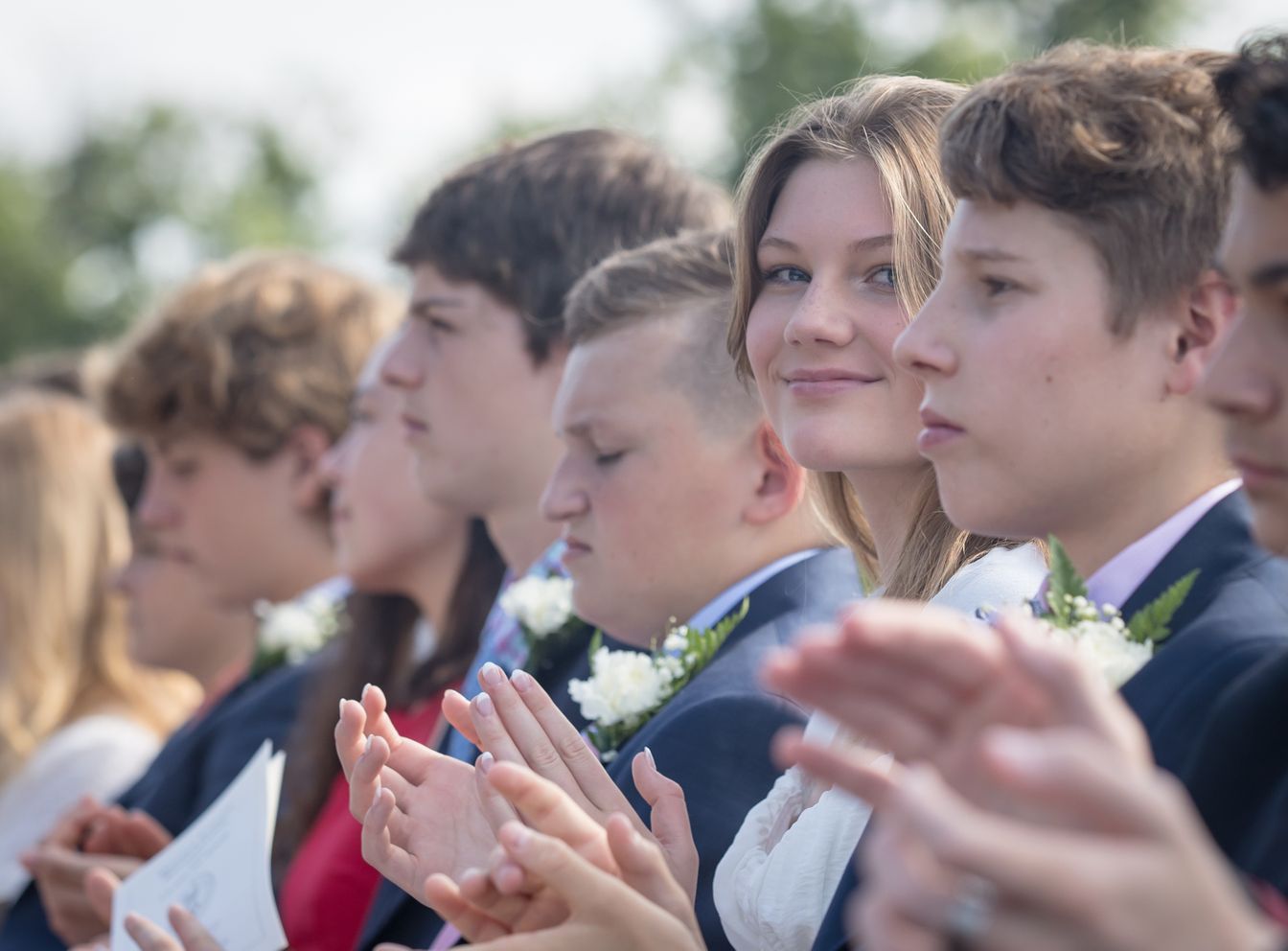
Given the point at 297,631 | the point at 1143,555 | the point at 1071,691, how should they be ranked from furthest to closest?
1. the point at 297,631
2. the point at 1143,555
3. the point at 1071,691

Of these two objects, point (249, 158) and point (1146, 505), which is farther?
point (249, 158)

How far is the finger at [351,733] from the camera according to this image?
254 centimetres

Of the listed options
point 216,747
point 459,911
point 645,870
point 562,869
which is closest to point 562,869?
point 562,869

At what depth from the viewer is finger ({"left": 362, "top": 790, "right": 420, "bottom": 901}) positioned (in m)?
2.51

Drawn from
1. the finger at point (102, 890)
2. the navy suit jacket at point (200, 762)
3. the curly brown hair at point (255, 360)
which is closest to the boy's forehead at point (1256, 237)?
the finger at point (102, 890)

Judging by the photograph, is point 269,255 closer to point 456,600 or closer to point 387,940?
point 456,600

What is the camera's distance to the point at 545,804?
2025 millimetres

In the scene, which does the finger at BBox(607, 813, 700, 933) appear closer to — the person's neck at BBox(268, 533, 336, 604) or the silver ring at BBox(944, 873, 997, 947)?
the silver ring at BBox(944, 873, 997, 947)

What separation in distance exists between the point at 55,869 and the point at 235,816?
1.27 m

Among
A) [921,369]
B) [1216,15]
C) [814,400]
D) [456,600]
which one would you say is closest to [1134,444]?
[921,369]

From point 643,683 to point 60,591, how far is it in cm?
383

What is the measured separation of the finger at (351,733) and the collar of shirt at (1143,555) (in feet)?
3.61

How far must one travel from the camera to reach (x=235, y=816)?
3.38m

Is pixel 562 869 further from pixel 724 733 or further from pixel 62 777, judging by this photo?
pixel 62 777
